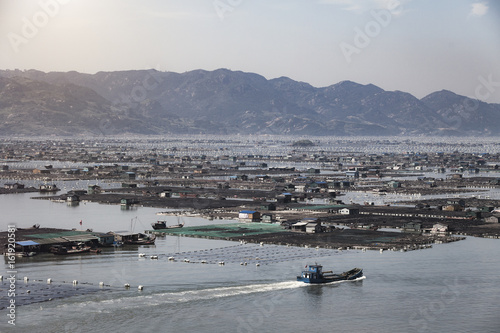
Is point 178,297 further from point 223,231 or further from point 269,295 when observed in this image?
point 223,231

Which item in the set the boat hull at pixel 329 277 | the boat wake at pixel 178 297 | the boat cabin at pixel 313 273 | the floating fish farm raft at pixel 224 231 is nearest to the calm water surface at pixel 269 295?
the boat wake at pixel 178 297

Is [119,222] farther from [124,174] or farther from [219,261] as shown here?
[124,174]

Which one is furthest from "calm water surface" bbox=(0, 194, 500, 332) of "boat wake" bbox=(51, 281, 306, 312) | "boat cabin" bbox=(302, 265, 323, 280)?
"boat cabin" bbox=(302, 265, 323, 280)

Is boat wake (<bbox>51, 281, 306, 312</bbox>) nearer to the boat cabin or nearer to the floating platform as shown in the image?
the boat cabin

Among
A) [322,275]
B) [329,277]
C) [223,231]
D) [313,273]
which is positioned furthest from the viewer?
[223,231]

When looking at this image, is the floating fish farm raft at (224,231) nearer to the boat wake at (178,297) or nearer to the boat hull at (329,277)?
the boat hull at (329,277)

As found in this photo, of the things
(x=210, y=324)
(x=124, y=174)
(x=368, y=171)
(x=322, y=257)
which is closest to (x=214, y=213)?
(x=322, y=257)

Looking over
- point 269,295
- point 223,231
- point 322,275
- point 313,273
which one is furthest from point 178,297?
point 223,231
